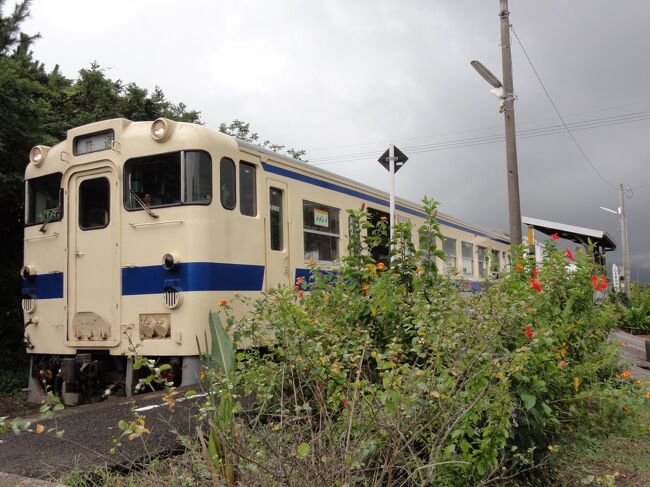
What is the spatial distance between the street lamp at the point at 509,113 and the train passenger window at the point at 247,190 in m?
5.64

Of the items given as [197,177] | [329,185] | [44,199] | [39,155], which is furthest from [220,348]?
[329,185]

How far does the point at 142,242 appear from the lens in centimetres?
629

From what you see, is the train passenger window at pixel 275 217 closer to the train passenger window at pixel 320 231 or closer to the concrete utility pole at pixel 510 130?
the train passenger window at pixel 320 231

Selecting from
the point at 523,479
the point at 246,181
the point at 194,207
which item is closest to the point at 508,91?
the point at 246,181

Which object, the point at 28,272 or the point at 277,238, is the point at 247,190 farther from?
the point at 28,272

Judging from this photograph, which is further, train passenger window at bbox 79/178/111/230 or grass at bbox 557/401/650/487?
train passenger window at bbox 79/178/111/230

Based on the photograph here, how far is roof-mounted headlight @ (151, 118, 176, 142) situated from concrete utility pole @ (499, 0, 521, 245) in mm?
6719

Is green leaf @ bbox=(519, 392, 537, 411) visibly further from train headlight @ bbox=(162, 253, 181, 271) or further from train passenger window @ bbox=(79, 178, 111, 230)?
train passenger window @ bbox=(79, 178, 111, 230)

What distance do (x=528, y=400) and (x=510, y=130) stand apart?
8.78 metres

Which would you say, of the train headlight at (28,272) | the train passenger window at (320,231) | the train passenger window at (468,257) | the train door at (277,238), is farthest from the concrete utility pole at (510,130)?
the train headlight at (28,272)

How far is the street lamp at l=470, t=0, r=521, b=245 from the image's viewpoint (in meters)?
10.7

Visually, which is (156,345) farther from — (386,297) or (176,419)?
(386,297)

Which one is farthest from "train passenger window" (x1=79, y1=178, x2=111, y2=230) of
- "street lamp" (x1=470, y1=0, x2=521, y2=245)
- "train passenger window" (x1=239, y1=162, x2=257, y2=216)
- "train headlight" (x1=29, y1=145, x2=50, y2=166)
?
"street lamp" (x1=470, y1=0, x2=521, y2=245)

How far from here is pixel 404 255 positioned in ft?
14.1
